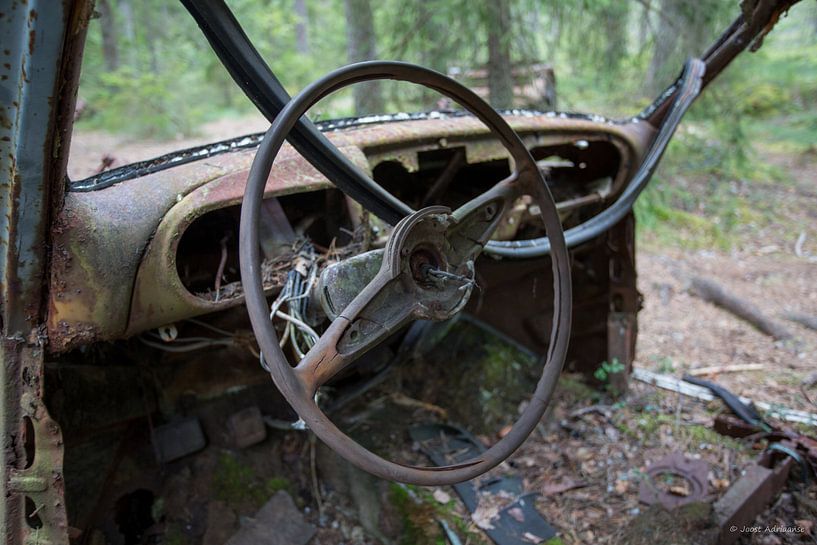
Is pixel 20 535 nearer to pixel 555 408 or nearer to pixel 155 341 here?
pixel 155 341

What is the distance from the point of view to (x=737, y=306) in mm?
4938

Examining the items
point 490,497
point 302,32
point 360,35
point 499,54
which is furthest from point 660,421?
point 302,32

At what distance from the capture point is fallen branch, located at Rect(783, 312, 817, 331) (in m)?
4.56

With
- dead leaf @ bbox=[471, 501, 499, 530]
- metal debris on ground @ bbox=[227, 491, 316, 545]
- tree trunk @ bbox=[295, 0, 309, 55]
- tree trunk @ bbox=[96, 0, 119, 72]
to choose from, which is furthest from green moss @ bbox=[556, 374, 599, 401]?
tree trunk @ bbox=[295, 0, 309, 55]

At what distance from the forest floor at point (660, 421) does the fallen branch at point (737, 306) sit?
0.23ft

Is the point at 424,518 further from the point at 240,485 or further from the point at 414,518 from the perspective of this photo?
the point at 240,485

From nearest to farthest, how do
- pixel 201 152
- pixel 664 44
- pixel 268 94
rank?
pixel 268 94, pixel 201 152, pixel 664 44

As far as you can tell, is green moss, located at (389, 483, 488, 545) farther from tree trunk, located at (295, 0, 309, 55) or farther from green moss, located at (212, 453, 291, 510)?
tree trunk, located at (295, 0, 309, 55)

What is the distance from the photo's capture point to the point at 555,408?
137 inches

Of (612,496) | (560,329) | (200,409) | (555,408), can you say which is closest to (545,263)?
(555,408)

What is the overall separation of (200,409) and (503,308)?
6.25 feet

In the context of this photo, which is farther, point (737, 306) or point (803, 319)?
point (737, 306)

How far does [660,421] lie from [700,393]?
1.55 ft

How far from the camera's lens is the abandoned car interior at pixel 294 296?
1.39 metres
